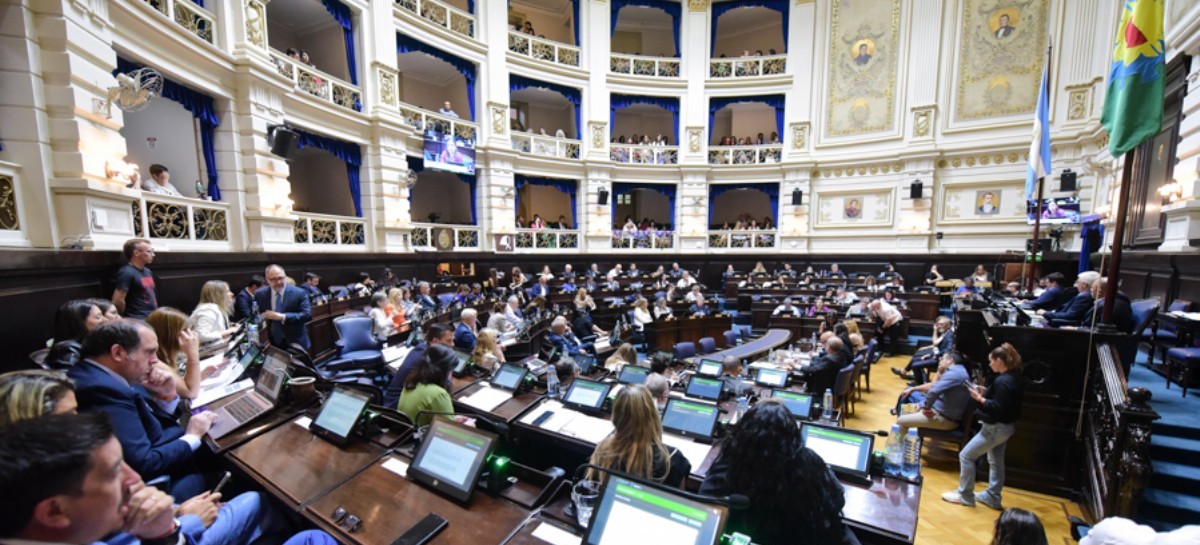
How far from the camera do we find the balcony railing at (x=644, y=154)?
16.3m

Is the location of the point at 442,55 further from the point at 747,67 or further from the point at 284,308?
the point at 747,67

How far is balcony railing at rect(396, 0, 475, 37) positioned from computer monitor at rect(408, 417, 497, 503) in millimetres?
12467

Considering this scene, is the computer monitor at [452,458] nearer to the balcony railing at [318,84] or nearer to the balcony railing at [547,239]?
the balcony railing at [318,84]

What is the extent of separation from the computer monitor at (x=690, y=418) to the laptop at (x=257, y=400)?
278 centimetres

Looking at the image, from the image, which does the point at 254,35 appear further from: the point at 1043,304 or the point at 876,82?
the point at 876,82

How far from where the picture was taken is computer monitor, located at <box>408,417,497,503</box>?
6.54 ft

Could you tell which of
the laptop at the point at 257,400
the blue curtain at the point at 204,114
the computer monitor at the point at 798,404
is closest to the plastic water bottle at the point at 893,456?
the computer monitor at the point at 798,404

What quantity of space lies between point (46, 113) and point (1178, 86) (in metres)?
15.0

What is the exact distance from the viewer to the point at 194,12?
665 centimetres

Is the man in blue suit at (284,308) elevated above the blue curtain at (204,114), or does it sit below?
below

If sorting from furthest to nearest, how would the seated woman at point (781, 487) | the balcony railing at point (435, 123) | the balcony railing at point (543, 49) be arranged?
the balcony railing at point (543, 49) → the balcony railing at point (435, 123) → the seated woman at point (781, 487)

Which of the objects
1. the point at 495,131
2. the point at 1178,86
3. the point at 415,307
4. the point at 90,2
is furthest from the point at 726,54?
the point at 90,2

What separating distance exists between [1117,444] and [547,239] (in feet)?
44.1

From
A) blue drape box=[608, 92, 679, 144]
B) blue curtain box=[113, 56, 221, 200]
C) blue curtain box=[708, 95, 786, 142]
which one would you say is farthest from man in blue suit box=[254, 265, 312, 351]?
blue curtain box=[708, 95, 786, 142]
